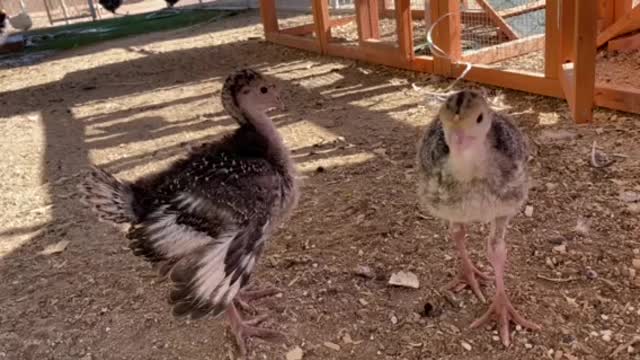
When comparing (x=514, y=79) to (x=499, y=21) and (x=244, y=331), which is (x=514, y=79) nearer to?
(x=499, y=21)

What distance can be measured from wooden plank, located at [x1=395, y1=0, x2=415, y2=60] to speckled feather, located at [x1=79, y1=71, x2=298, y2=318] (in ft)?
12.8

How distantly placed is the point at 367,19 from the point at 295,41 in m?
1.92

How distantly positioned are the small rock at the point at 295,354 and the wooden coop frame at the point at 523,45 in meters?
2.96

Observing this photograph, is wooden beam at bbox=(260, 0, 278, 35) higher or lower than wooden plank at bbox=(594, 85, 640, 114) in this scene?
higher

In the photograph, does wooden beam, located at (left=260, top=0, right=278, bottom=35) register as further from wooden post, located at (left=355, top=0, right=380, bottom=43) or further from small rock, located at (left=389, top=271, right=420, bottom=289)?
small rock, located at (left=389, top=271, right=420, bottom=289)

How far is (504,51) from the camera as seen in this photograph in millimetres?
6152

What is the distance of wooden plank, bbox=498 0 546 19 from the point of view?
594 cm

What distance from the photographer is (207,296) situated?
2.35 m

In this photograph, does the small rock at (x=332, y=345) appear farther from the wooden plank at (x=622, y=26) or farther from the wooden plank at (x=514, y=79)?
the wooden plank at (x=622, y=26)

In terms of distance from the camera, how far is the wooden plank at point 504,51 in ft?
19.9

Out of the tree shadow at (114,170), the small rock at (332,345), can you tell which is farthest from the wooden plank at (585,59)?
the small rock at (332,345)

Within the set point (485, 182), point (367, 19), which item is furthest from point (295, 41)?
point (485, 182)

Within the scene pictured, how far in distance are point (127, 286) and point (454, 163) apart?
196cm

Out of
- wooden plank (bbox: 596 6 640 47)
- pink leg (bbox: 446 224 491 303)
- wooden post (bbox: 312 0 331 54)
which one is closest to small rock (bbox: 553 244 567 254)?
pink leg (bbox: 446 224 491 303)
